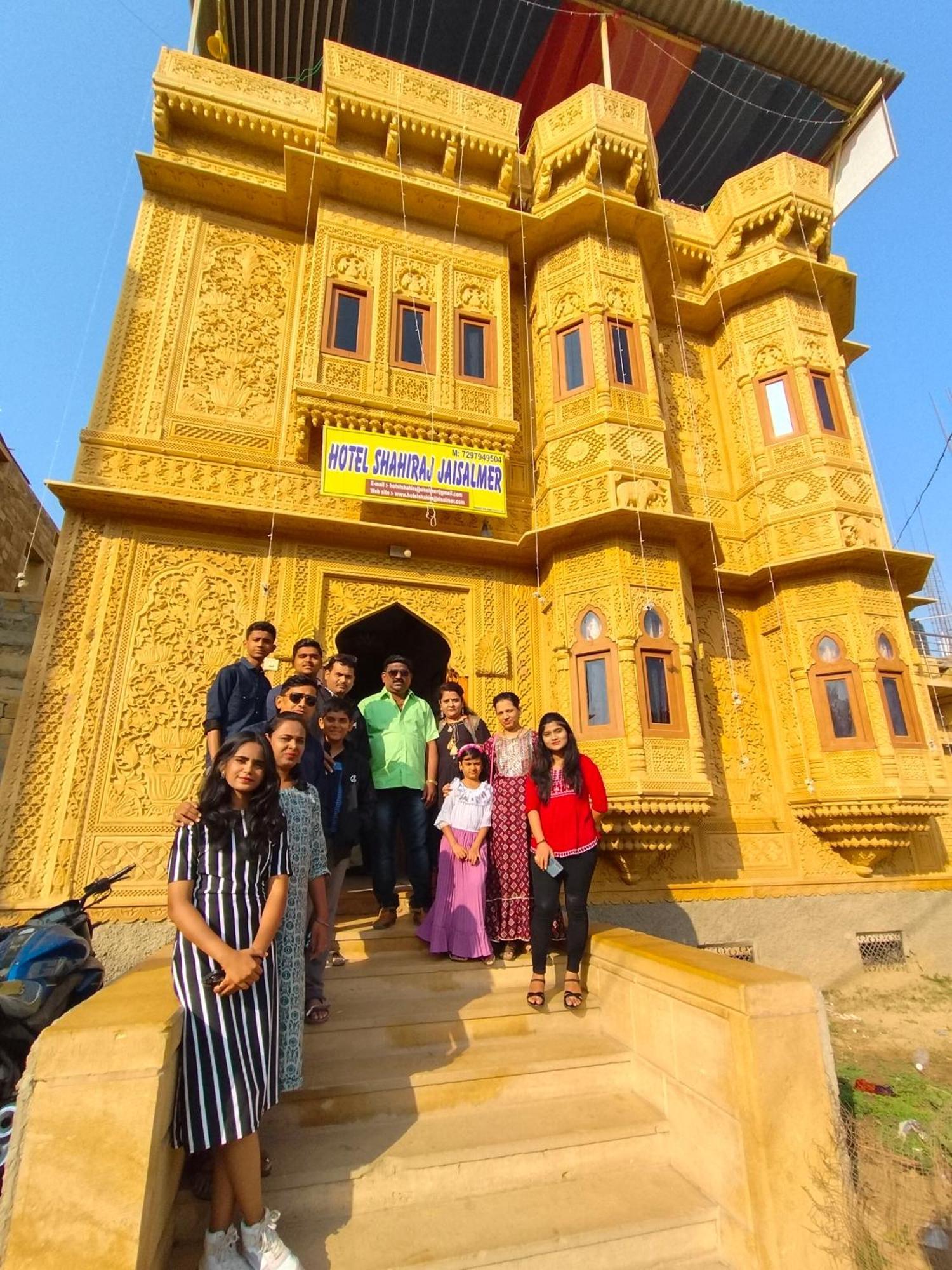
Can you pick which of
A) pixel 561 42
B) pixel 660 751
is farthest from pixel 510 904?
pixel 561 42

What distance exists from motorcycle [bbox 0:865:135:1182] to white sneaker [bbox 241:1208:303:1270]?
1126mm

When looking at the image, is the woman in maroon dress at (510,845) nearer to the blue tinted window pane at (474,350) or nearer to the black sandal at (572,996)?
the black sandal at (572,996)

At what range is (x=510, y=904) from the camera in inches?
174

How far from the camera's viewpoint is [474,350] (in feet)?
27.5

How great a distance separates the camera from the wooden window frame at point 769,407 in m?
8.60

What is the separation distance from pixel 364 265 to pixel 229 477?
3.49 meters

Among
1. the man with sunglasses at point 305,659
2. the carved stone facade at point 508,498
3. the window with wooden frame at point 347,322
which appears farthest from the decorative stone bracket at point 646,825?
the window with wooden frame at point 347,322

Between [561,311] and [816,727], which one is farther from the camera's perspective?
[561,311]

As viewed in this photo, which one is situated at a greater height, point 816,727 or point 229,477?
point 229,477

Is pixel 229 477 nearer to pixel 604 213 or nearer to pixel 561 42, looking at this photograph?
pixel 604 213

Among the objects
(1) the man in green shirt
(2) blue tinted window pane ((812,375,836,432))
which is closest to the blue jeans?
(1) the man in green shirt

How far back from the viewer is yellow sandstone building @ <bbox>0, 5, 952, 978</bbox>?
6.40 meters

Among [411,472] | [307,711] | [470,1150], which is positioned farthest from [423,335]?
[470,1150]

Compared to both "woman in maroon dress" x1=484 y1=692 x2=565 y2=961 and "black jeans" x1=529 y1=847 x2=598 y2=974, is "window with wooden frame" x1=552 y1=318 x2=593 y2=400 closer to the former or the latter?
"woman in maroon dress" x1=484 y1=692 x2=565 y2=961
